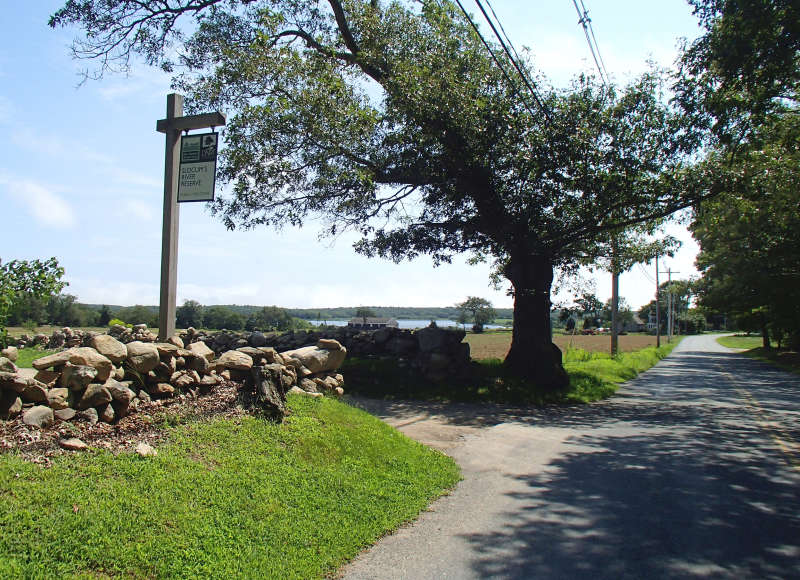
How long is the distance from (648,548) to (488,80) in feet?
36.1

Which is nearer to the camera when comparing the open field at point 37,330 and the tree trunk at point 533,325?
the open field at point 37,330

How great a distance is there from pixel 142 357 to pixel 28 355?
525cm

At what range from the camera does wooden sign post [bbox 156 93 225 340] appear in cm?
659

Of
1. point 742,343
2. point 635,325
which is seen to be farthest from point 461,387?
point 635,325

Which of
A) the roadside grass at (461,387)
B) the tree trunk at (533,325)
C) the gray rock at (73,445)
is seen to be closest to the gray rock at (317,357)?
the gray rock at (73,445)

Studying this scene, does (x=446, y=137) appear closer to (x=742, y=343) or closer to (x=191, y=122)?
(x=191, y=122)

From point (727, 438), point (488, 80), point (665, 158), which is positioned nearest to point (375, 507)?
point (727, 438)

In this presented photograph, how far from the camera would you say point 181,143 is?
22.1 feet

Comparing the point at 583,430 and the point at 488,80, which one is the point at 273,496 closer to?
the point at 583,430

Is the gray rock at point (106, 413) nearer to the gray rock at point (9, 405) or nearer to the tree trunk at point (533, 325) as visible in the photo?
the gray rock at point (9, 405)

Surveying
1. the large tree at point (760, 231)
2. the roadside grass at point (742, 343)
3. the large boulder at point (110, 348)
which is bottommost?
the roadside grass at point (742, 343)

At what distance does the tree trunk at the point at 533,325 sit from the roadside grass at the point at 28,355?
1083 cm

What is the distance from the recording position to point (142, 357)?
5.48 meters

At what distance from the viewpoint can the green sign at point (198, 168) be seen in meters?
6.47
